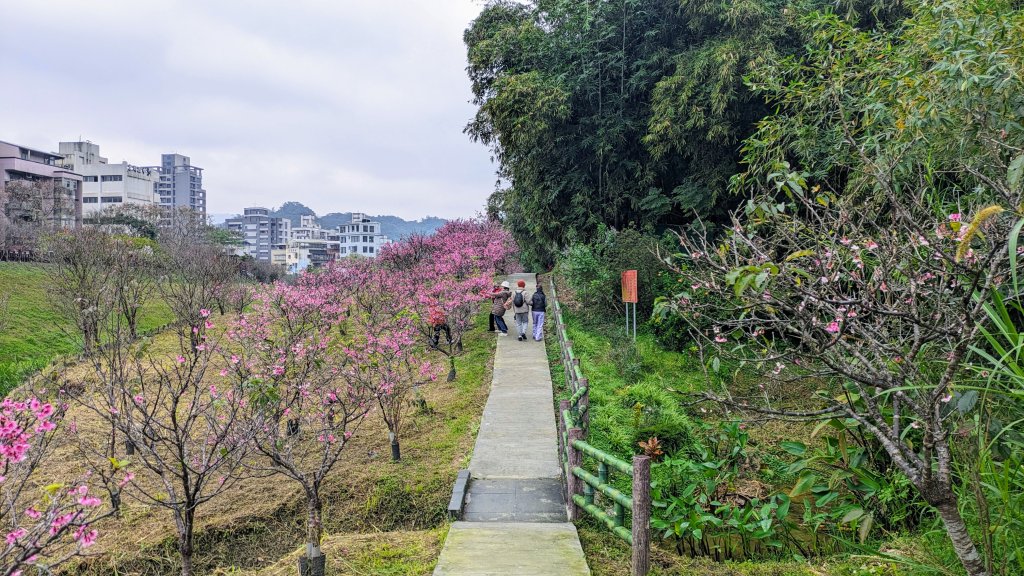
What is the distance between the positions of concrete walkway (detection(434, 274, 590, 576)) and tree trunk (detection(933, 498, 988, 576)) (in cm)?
230

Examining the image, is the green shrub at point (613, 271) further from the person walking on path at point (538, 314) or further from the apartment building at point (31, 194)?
the apartment building at point (31, 194)

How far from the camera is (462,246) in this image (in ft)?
76.8

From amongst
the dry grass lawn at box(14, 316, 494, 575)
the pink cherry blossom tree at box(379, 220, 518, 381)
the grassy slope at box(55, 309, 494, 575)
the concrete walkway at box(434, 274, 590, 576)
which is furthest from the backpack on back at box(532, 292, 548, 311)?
the grassy slope at box(55, 309, 494, 575)

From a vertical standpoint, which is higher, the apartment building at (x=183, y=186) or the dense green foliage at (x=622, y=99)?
the apartment building at (x=183, y=186)

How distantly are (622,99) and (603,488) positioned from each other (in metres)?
12.6

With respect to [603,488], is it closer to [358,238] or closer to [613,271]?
[613,271]

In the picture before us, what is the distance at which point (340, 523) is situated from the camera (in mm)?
6227

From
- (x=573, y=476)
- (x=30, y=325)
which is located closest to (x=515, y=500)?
(x=573, y=476)

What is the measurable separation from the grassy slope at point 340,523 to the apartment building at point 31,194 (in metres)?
32.4

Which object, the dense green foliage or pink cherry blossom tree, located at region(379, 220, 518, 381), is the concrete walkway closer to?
pink cherry blossom tree, located at region(379, 220, 518, 381)

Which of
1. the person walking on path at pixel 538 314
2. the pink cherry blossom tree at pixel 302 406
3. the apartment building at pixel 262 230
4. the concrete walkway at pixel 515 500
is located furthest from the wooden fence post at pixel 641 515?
the apartment building at pixel 262 230

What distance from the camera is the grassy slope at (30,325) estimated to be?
16047 millimetres

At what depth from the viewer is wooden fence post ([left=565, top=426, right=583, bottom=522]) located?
214 inches

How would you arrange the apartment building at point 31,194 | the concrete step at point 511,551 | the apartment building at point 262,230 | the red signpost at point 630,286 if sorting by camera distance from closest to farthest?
the concrete step at point 511,551 < the red signpost at point 630,286 < the apartment building at point 31,194 < the apartment building at point 262,230
